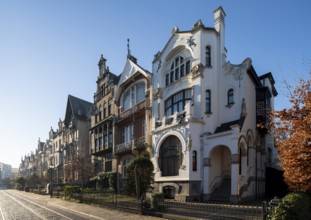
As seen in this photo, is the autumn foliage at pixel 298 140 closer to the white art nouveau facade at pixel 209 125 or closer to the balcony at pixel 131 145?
the white art nouveau facade at pixel 209 125

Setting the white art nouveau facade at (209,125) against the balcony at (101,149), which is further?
the balcony at (101,149)

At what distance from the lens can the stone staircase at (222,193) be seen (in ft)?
69.7

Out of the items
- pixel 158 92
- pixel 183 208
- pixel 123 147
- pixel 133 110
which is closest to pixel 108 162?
pixel 123 147

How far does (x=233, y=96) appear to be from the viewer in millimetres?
23797

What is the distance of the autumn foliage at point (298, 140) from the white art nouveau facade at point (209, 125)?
7536 millimetres

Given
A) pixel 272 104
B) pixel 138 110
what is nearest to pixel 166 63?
pixel 138 110

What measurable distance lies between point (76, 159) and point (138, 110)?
1514cm

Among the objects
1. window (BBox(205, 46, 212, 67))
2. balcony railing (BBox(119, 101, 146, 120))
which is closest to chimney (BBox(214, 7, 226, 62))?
window (BBox(205, 46, 212, 67))

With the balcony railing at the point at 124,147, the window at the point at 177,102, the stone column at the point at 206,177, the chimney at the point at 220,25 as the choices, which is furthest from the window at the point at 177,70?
the balcony railing at the point at 124,147

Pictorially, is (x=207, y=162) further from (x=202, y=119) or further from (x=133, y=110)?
(x=133, y=110)

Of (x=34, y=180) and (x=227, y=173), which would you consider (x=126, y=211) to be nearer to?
(x=227, y=173)

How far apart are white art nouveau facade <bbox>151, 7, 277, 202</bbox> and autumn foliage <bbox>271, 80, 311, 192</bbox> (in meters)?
7.54

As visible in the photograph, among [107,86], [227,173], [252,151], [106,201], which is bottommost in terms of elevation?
[106,201]

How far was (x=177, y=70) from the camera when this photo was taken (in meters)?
27.5
